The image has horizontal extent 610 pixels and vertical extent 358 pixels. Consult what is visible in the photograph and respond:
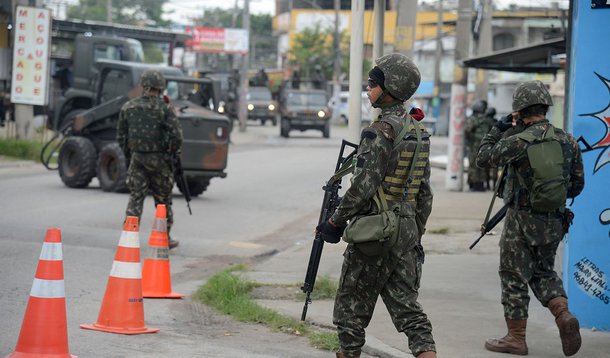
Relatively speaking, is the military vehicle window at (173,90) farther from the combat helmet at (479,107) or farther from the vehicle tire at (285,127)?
the vehicle tire at (285,127)

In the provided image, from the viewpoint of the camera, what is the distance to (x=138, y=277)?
7508mm

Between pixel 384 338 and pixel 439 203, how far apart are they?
11.4 metres

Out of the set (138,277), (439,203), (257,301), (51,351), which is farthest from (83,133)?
(51,351)

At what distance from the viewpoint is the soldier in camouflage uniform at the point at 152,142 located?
1170 cm

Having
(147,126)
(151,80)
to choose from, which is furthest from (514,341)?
(151,80)

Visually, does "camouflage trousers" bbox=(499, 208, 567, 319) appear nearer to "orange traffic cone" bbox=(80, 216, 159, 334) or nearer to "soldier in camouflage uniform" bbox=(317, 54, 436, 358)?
"soldier in camouflage uniform" bbox=(317, 54, 436, 358)

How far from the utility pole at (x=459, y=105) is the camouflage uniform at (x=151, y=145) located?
10165 millimetres

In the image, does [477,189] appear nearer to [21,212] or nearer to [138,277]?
[21,212]

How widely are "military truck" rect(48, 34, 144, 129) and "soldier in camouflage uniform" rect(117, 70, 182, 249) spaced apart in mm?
14818

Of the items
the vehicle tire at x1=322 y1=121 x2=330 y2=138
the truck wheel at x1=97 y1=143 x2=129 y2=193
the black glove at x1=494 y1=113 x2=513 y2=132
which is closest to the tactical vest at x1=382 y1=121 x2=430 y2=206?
the black glove at x1=494 y1=113 x2=513 y2=132

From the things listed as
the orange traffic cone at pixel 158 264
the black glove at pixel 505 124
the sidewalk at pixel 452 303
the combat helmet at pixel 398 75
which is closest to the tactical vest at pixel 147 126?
the sidewalk at pixel 452 303

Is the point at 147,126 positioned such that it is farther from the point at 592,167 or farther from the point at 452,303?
A: the point at 592,167

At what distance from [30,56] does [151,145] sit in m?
14.4

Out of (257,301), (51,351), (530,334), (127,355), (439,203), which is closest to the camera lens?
(51,351)
